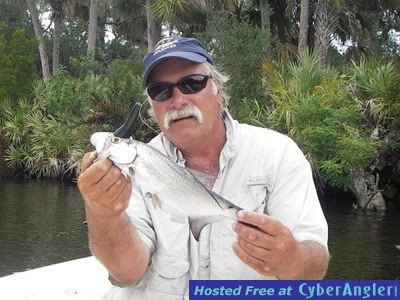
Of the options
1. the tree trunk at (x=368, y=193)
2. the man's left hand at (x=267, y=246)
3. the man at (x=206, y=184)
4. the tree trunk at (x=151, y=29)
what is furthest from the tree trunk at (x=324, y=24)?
the man's left hand at (x=267, y=246)

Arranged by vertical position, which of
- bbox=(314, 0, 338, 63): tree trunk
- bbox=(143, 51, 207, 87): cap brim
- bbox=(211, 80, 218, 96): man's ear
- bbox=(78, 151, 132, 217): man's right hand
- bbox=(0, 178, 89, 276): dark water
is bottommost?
bbox=(0, 178, 89, 276): dark water

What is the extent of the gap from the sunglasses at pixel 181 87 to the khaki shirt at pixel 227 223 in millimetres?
297

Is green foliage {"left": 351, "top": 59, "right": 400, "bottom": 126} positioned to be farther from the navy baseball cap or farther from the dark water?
the navy baseball cap

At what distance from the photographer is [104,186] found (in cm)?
235

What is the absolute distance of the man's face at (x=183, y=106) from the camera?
2822 millimetres

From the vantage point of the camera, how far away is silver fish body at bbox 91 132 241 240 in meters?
2.35

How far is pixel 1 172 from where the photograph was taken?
87.8 ft

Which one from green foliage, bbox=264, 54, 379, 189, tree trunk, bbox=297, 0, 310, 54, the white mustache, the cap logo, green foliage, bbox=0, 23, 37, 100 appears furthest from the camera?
green foliage, bbox=0, 23, 37, 100

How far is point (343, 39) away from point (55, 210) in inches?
662

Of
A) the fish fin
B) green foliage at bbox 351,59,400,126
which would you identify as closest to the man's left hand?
the fish fin

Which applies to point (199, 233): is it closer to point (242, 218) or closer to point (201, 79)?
point (242, 218)

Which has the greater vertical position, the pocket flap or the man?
the man

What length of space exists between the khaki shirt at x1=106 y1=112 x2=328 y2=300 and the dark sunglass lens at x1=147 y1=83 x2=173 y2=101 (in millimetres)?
329

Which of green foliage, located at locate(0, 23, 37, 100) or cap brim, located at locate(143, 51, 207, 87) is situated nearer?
cap brim, located at locate(143, 51, 207, 87)
